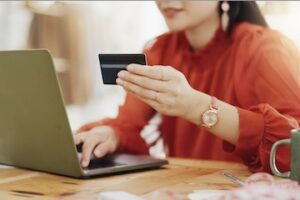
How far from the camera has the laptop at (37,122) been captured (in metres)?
0.93

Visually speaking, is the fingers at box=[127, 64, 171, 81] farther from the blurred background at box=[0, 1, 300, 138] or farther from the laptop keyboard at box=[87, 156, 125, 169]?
the blurred background at box=[0, 1, 300, 138]

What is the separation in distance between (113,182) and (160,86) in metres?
0.20

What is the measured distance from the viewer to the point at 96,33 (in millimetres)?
1867

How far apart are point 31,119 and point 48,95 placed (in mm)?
101

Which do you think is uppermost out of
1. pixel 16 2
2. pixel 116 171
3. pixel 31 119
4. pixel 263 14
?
pixel 16 2

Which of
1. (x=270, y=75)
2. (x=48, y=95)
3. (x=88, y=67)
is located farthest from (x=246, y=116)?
(x=88, y=67)

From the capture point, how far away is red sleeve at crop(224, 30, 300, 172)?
1110 mm

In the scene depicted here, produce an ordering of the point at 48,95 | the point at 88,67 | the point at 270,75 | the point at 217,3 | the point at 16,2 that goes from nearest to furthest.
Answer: the point at 48,95
the point at 270,75
the point at 217,3
the point at 16,2
the point at 88,67

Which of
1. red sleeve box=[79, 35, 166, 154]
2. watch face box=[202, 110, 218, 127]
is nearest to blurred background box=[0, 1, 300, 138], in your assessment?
red sleeve box=[79, 35, 166, 154]

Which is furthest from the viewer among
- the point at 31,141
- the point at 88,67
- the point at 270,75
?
the point at 88,67

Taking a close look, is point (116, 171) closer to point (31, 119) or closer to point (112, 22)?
point (31, 119)

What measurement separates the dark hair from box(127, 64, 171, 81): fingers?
1.86ft

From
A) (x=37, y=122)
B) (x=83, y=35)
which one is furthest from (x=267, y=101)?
(x=83, y=35)

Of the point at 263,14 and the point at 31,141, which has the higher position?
the point at 263,14
